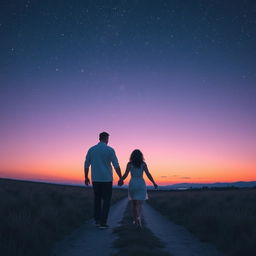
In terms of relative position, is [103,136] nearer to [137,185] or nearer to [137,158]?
[137,158]

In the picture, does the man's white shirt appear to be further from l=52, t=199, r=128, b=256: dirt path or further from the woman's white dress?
l=52, t=199, r=128, b=256: dirt path

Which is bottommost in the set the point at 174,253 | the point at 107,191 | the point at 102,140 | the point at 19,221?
the point at 174,253

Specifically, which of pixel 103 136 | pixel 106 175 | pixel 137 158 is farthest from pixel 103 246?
pixel 103 136

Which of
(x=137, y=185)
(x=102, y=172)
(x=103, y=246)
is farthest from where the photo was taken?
(x=137, y=185)

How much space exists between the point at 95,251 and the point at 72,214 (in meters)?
6.18

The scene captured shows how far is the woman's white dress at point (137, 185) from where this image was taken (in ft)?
31.8

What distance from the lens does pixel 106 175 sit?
9.33 metres

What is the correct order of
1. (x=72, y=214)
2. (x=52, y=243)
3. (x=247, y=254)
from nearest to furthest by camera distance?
(x=247, y=254)
(x=52, y=243)
(x=72, y=214)

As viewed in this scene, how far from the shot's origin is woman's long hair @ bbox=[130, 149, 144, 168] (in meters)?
9.77

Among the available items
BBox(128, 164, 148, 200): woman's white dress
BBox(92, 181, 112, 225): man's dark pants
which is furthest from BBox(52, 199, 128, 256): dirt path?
BBox(128, 164, 148, 200): woman's white dress

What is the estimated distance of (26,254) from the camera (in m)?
5.49

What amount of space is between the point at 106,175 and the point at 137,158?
1077 millimetres

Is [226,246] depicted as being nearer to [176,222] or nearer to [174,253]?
[174,253]

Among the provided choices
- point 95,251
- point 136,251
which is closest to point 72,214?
point 95,251
